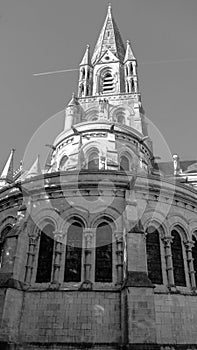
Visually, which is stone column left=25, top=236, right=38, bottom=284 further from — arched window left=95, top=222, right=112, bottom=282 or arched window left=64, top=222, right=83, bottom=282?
arched window left=95, top=222, right=112, bottom=282

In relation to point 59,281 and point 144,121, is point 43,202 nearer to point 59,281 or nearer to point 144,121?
point 59,281

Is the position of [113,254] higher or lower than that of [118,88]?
lower

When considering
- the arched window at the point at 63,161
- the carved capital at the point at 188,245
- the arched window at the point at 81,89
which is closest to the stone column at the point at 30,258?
the carved capital at the point at 188,245

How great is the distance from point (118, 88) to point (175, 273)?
3153cm

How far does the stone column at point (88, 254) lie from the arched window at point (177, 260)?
377 cm

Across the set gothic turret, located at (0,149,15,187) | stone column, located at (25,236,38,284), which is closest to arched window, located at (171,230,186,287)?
stone column, located at (25,236,38,284)

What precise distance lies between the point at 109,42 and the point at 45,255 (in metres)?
45.4

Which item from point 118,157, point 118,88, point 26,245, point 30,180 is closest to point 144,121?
point 118,88

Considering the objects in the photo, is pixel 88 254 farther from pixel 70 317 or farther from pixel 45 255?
pixel 70 317

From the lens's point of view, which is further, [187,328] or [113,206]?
[113,206]

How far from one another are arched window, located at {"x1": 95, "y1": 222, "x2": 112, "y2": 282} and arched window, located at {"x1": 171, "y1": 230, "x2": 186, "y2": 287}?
2.95m

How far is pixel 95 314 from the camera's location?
11016 mm

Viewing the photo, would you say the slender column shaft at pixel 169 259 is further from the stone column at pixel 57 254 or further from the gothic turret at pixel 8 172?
the gothic turret at pixel 8 172

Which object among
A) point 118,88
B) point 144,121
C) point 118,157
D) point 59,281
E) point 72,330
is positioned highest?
point 118,88
